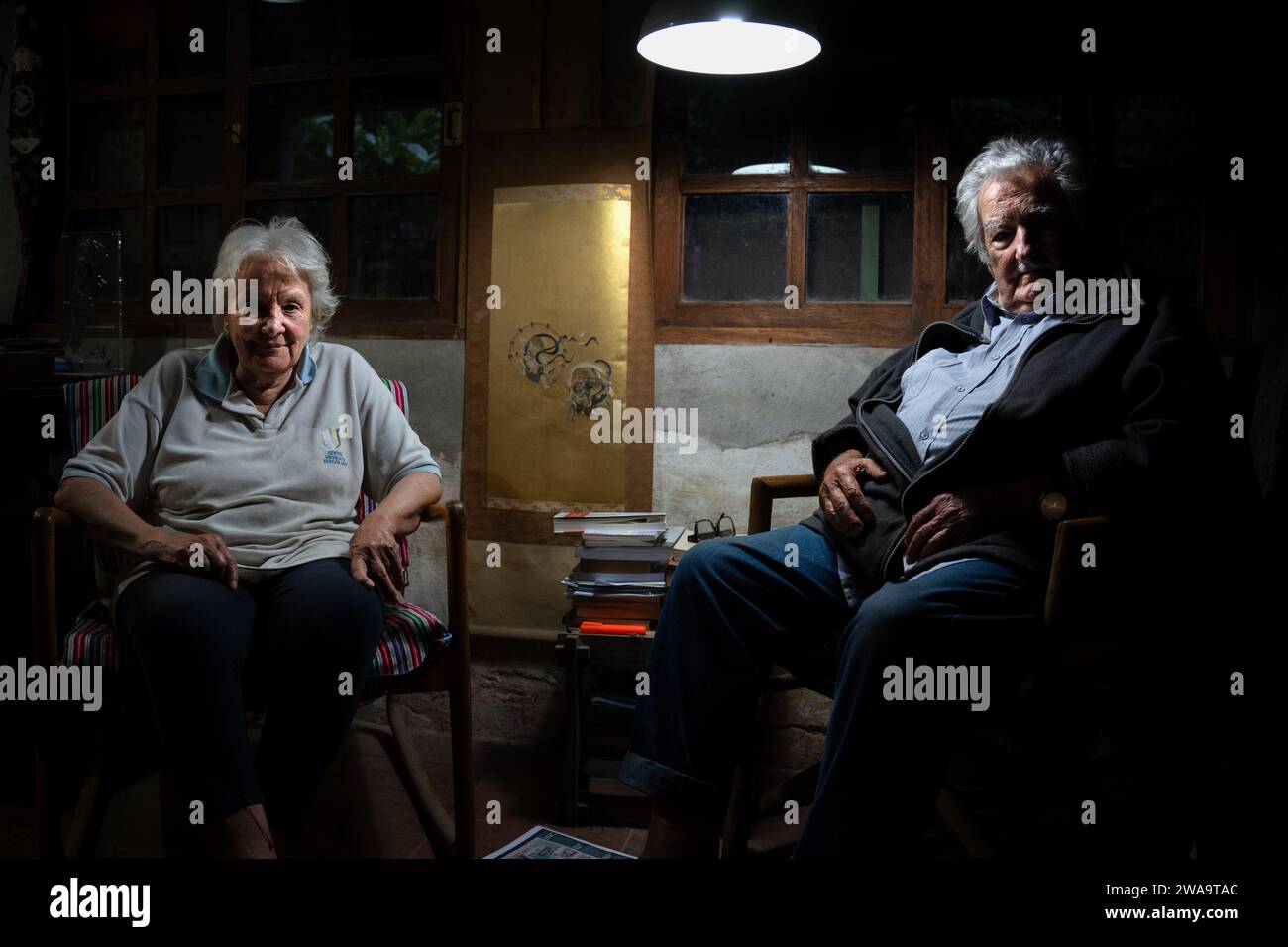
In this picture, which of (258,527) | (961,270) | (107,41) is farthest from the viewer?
(107,41)

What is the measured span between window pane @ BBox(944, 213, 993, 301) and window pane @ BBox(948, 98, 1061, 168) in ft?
0.57

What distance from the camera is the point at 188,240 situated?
3152mm

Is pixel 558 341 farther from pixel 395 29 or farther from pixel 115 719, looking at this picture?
pixel 115 719

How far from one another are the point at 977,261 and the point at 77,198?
2.75 m

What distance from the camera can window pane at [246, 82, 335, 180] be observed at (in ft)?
9.96

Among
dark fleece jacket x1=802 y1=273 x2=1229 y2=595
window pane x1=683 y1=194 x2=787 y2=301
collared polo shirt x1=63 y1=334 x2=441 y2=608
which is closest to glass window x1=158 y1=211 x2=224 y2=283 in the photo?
collared polo shirt x1=63 y1=334 x2=441 y2=608

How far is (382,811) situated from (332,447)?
0.97 m

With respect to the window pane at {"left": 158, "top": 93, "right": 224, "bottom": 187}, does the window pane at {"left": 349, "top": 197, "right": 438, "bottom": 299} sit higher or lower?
lower

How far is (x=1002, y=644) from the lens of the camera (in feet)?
5.55

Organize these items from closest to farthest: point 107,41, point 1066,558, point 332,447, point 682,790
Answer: point 1066,558
point 682,790
point 332,447
point 107,41

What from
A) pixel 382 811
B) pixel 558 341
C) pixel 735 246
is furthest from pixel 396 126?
pixel 382 811

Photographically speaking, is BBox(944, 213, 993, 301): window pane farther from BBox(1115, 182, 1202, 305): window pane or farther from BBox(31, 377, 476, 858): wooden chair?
BBox(31, 377, 476, 858): wooden chair
